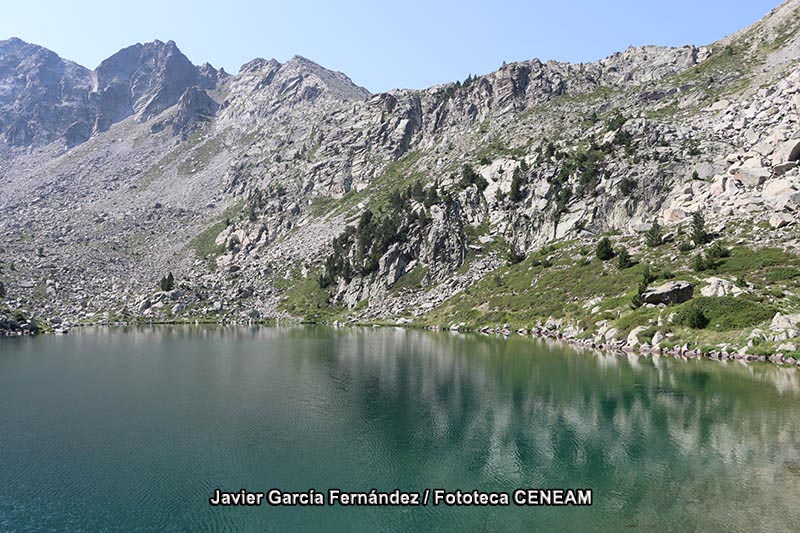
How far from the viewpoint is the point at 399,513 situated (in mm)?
23250

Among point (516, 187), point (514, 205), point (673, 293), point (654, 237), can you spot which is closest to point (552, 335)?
point (673, 293)

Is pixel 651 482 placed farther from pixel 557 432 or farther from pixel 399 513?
pixel 399 513

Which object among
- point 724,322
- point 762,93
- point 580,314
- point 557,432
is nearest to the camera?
point 557,432

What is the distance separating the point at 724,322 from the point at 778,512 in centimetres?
5093

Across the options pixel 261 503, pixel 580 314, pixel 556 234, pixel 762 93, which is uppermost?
pixel 762 93

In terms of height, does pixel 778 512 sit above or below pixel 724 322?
below

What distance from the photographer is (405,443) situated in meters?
33.2

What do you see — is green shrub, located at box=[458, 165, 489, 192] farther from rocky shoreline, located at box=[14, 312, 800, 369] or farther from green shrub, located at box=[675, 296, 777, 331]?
green shrub, located at box=[675, 296, 777, 331]

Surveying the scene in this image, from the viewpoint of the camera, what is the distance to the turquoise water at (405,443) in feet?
74.6

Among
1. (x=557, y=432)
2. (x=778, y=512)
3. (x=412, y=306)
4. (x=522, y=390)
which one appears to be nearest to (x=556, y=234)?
(x=412, y=306)

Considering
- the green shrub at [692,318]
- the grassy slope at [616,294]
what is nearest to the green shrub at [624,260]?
the grassy slope at [616,294]

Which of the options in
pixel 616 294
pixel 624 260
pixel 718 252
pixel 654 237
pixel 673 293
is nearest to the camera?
pixel 673 293

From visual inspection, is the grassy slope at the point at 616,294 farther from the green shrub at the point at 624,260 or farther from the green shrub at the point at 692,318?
the green shrub at the point at 624,260

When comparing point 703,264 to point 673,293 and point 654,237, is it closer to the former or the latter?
point 673,293
